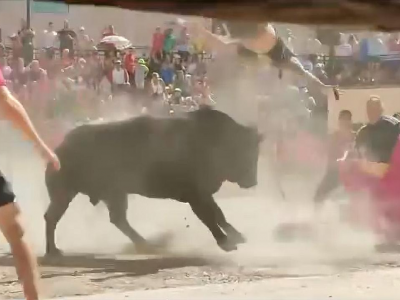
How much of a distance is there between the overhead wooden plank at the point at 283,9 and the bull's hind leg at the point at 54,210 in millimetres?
1923

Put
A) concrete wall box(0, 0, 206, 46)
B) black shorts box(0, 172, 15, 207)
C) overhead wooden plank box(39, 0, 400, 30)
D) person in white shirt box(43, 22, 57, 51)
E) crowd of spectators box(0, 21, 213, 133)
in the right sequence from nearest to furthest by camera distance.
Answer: overhead wooden plank box(39, 0, 400, 30) < black shorts box(0, 172, 15, 207) < concrete wall box(0, 0, 206, 46) < person in white shirt box(43, 22, 57, 51) < crowd of spectators box(0, 21, 213, 133)

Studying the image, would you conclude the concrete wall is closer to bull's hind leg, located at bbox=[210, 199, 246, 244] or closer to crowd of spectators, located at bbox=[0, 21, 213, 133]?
crowd of spectators, located at bbox=[0, 21, 213, 133]

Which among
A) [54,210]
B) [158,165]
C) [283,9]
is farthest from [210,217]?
[283,9]

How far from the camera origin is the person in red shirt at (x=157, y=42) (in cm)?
265

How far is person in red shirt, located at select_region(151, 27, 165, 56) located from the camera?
104 inches

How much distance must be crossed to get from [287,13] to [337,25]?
0.35 feet

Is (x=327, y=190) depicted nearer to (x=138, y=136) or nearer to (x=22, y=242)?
(x=138, y=136)

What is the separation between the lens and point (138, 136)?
283cm

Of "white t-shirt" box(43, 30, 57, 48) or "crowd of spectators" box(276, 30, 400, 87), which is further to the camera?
"crowd of spectators" box(276, 30, 400, 87)

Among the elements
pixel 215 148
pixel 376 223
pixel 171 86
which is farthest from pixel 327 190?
pixel 171 86

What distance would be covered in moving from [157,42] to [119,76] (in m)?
0.20

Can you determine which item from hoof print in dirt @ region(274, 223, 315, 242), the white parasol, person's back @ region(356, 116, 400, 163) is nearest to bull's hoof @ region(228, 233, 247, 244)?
hoof print in dirt @ region(274, 223, 315, 242)

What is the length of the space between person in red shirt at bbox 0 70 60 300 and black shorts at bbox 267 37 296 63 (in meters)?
1.09

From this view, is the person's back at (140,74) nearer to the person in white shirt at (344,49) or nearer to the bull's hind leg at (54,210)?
the bull's hind leg at (54,210)
